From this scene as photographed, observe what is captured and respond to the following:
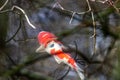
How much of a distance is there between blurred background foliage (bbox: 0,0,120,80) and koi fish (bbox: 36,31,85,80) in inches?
1.5

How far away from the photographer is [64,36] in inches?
86.9

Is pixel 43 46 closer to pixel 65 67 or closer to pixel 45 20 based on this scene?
pixel 65 67

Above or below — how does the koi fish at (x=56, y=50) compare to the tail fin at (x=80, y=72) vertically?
above

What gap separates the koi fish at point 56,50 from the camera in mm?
2014

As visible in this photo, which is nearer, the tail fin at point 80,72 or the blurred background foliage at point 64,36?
the tail fin at point 80,72

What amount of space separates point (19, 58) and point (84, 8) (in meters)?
0.54

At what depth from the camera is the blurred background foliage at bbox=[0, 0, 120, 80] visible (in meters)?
2.26

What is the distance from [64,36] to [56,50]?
192 millimetres

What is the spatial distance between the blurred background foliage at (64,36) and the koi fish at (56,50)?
39mm

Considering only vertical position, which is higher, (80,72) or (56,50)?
(56,50)

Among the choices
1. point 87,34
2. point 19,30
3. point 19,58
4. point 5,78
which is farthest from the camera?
point 87,34

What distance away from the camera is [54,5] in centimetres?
260

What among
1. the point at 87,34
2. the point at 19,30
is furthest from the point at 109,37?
the point at 19,30

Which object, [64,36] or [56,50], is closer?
[56,50]
